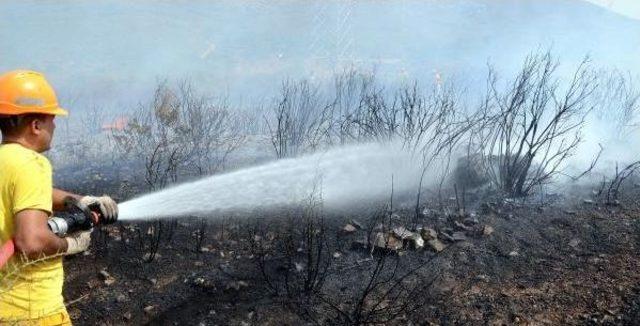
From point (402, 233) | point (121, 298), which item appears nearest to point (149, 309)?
point (121, 298)

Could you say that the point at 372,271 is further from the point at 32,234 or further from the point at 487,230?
the point at 32,234

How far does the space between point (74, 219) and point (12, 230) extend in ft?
1.09

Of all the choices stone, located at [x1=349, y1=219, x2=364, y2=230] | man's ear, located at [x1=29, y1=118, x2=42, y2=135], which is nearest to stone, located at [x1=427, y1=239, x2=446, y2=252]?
stone, located at [x1=349, y1=219, x2=364, y2=230]

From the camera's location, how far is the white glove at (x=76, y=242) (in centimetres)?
231

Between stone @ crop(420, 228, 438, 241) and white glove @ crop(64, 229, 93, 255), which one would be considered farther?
stone @ crop(420, 228, 438, 241)

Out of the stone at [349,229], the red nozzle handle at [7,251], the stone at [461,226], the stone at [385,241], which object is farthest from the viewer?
the stone at [461,226]

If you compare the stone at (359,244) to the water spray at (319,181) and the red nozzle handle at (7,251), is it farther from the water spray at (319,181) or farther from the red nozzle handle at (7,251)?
the red nozzle handle at (7,251)

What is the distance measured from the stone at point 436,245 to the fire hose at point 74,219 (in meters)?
3.65

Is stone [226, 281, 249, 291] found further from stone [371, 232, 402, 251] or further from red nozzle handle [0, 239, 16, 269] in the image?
red nozzle handle [0, 239, 16, 269]

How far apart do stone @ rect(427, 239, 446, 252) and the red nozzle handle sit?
4.12m

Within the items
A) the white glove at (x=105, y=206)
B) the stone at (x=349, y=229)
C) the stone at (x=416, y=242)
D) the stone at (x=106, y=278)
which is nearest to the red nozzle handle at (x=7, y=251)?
the white glove at (x=105, y=206)

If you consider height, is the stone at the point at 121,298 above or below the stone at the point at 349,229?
below

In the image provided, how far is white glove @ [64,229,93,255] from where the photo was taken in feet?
7.59

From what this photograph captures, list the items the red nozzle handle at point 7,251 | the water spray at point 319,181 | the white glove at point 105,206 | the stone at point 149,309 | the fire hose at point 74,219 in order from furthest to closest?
the water spray at point 319,181
the stone at point 149,309
the white glove at point 105,206
the fire hose at point 74,219
the red nozzle handle at point 7,251
